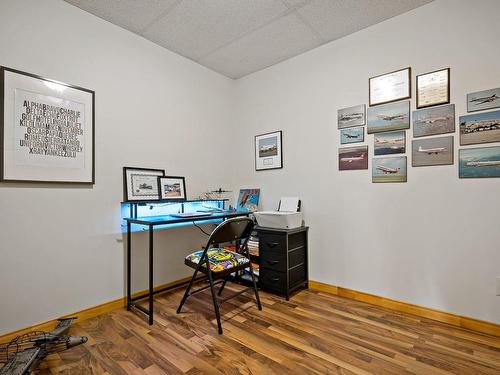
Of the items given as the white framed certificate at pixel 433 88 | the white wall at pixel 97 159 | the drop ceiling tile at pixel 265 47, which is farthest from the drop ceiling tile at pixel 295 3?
the white wall at pixel 97 159

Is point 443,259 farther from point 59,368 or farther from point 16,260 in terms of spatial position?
point 16,260

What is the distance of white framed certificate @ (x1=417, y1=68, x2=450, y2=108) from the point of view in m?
2.12

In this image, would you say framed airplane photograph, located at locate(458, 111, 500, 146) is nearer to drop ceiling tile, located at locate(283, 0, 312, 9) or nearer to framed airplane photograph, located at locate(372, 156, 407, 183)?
framed airplane photograph, located at locate(372, 156, 407, 183)

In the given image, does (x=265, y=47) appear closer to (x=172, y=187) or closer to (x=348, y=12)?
(x=348, y=12)

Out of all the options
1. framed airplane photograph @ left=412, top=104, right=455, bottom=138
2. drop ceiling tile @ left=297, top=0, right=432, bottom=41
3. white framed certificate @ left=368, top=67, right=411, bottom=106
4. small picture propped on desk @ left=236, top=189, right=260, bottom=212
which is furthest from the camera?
small picture propped on desk @ left=236, top=189, right=260, bottom=212

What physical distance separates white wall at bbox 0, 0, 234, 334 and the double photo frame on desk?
71mm

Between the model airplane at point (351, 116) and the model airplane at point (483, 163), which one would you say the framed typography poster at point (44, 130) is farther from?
the model airplane at point (483, 163)

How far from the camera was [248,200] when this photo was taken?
3418 millimetres

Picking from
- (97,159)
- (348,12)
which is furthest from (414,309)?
(97,159)

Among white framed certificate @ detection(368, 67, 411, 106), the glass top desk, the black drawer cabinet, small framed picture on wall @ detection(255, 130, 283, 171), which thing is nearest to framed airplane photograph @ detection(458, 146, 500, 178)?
white framed certificate @ detection(368, 67, 411, 106)

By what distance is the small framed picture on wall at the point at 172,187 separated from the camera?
2757 millimetres

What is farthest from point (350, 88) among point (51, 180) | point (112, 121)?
point (51, 180)

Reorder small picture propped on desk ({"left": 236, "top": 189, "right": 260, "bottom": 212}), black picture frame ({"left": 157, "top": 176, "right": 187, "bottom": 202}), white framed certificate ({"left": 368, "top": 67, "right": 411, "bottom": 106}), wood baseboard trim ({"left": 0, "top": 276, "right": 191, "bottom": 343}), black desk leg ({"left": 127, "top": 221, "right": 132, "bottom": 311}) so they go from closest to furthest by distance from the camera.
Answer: wood baseboard trim ({"left": 0, "top": 276, "right": 191, "bottom": 343}) → white framed certificate ({"left": 368, "top": 67, "right": 411, "bottom": 106}) → black desk leg ({"left": 127, "top": 221, "right": 132, "bottom": 311}) → black picture frame ({"left": 157, "top": 176, "right": 187, "bottom": 202}) → small picture propped on desk ({"left": 236, "top": 189, "right": 260, "bottom": 212})

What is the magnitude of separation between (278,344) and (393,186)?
1.67 m
